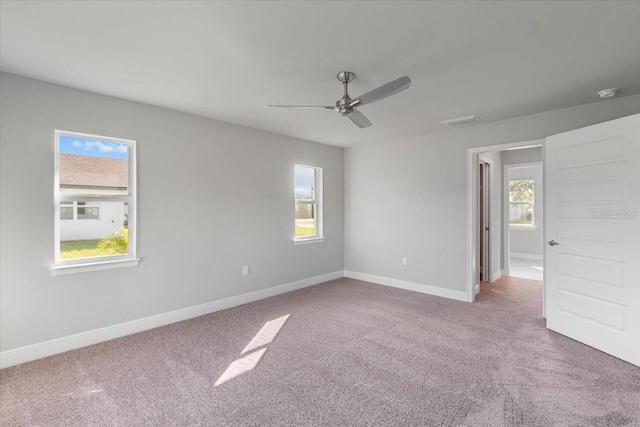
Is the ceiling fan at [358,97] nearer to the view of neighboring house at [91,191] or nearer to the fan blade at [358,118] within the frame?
the fan blade at [358,118]

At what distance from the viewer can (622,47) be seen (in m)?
2.24

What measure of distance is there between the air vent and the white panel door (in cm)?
87

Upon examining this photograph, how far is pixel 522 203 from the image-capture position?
8094 millimetres

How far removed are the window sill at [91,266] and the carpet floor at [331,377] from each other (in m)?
0.74

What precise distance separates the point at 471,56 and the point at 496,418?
2529 mm

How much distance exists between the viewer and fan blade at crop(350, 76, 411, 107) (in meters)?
2.12

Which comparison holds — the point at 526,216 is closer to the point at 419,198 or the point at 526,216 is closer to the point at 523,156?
the point at 523,156

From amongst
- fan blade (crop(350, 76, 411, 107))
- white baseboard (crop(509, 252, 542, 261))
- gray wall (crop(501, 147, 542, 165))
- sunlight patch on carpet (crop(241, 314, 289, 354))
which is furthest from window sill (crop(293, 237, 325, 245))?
white baseboard (crop(509, 252, 542, 261))

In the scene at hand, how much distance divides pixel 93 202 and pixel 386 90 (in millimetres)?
3011

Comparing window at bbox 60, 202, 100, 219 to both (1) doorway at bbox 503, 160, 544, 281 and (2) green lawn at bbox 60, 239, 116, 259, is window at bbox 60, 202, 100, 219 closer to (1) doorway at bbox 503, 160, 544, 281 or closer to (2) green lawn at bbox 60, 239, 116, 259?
(2) green lawn at bbox 60, 239, 116, 259

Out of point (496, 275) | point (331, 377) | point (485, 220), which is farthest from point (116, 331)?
point (496, 275)

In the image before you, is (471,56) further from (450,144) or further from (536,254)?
(536,254)

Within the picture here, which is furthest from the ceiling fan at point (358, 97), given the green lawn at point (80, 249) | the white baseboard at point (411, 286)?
the white baseboard at point (411, 286)

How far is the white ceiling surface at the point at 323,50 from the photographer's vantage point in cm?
184
